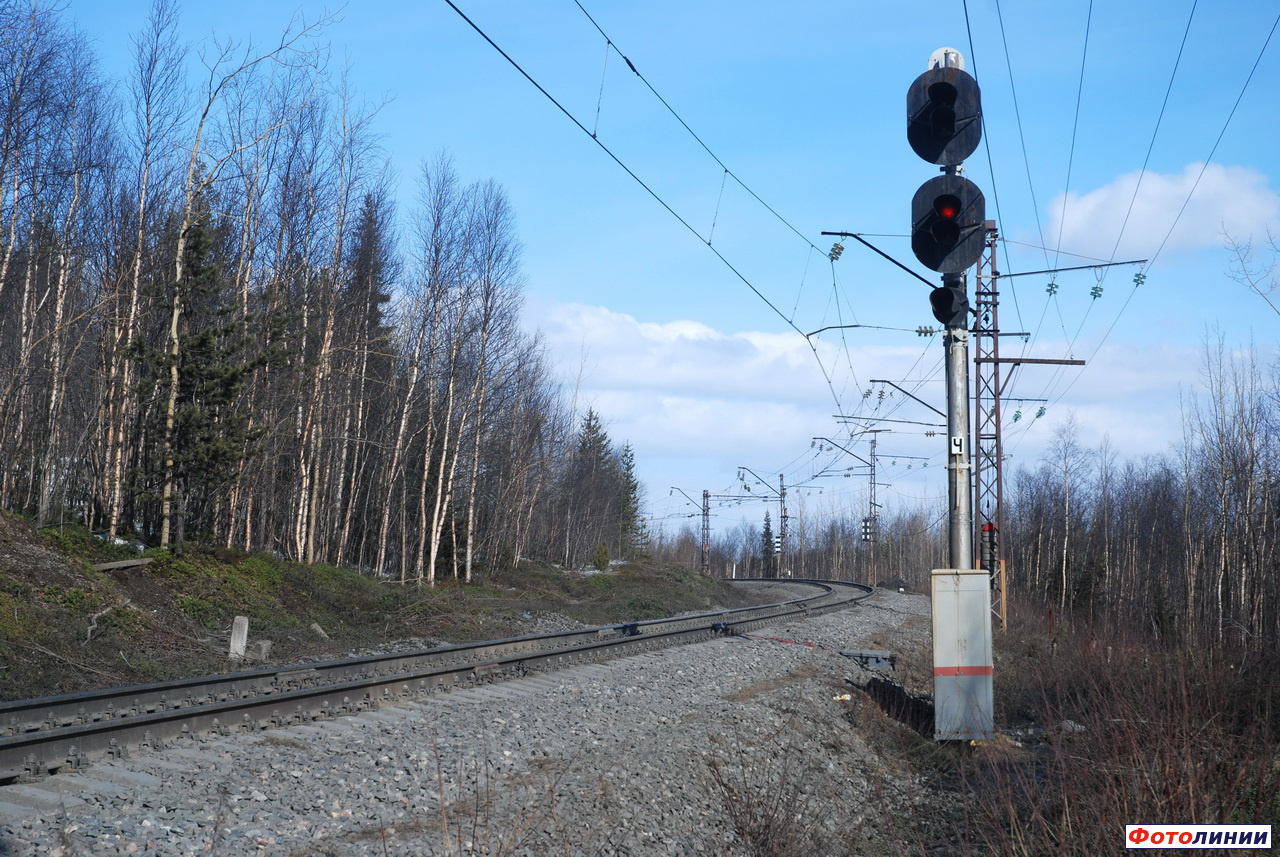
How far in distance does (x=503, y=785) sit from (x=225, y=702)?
3.46 meters

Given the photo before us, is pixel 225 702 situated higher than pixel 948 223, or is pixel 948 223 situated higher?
pixel 948 223

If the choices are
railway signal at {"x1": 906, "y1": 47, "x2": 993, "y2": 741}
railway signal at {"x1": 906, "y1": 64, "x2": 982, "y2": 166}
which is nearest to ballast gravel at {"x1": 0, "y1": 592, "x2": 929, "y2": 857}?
railway signal at {"x1": 906, "y1": 47, "x2": 993, "y2": 741}

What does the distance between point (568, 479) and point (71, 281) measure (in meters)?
40.1

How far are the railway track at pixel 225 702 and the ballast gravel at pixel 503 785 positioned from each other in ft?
0.93

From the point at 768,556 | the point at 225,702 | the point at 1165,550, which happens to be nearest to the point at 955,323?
the point at 225,702

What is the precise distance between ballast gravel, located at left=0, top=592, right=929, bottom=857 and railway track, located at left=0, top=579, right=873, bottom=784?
28 centimetres

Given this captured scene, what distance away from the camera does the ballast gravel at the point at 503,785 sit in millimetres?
5711

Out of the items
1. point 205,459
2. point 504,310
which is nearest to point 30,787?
point 205,459

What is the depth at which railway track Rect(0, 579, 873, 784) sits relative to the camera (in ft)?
23.6

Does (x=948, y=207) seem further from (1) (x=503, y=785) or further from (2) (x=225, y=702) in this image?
(2) (x=225, y=702)

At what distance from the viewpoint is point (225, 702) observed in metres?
Result: 9.13

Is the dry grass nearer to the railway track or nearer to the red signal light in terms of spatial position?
the red signal light

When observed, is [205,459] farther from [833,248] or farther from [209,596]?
[833,248]

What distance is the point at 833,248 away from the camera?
1634 cm
